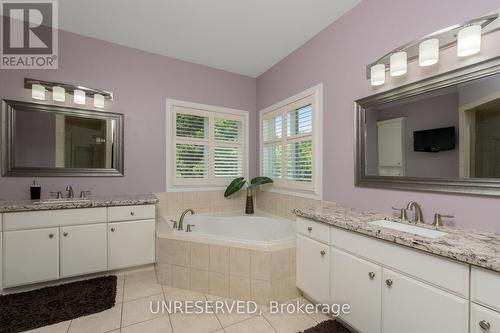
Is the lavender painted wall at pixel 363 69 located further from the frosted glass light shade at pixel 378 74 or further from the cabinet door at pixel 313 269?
the cabinet door at pixel 313 269

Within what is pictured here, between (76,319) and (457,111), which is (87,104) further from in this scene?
(457,111)

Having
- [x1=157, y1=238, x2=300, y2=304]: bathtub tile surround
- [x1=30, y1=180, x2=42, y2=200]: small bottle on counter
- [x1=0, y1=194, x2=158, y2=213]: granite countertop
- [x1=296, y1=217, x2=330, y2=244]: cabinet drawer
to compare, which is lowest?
[x1=157, y1=238, x2=300, y2=304]: bathtub tile surround

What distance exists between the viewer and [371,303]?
1.37m

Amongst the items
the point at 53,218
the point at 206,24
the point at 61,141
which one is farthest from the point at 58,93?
the point at 206,24

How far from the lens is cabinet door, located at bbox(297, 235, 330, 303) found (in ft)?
5.60

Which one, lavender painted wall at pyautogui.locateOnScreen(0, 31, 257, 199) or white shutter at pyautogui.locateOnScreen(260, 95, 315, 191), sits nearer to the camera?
lavender painted wall at pyautogui.locateOnScreen(0, 31, 257, 199)

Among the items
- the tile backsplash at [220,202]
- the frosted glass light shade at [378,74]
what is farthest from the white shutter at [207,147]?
the frosted glass light shade at [378,74]

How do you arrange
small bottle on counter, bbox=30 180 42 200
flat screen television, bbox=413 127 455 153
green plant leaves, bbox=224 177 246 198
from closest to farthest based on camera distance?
flat screen television, bbox=413 127 455 153 < small bottle on counter, bbox=30 180 42 200 < green plant leaves, bbox=224 177 246 198

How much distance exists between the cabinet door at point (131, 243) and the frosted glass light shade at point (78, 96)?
4.65ft

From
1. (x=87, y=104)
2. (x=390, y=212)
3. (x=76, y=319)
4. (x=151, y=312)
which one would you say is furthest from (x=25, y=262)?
(x=390, y=212)

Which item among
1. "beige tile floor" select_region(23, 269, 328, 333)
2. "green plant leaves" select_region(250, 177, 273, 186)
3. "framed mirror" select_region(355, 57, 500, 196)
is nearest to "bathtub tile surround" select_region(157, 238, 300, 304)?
"beige tile floor" select_region(23, 269, 328, 333)

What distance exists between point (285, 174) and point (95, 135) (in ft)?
7.87

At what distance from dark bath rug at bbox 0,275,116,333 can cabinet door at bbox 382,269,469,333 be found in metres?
2.10

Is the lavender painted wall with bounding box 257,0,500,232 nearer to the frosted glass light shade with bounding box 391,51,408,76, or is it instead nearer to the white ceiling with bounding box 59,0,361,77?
the frosted glass light shade with bounding box 391,51,408,76
